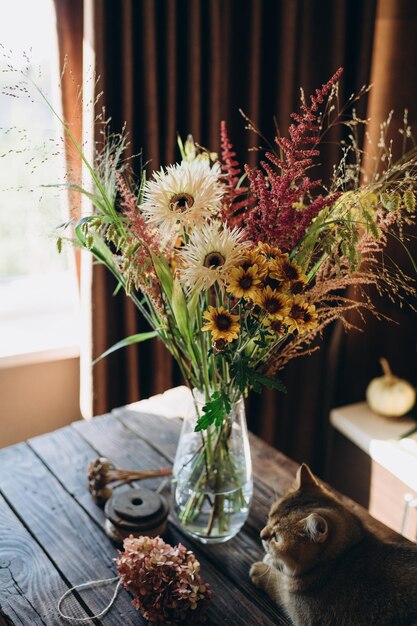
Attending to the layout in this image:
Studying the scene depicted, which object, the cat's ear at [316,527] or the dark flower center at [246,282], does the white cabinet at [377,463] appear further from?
the dark flower center at [246,282]

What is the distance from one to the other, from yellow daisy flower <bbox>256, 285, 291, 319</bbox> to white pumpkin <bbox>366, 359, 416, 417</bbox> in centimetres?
128

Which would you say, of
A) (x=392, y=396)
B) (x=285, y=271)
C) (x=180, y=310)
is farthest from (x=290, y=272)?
(x=392, y=396)

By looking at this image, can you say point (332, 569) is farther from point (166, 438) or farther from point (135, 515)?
point (166, 438)

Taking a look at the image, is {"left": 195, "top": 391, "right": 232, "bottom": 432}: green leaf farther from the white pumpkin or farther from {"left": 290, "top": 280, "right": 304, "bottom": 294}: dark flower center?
the white pumpkin

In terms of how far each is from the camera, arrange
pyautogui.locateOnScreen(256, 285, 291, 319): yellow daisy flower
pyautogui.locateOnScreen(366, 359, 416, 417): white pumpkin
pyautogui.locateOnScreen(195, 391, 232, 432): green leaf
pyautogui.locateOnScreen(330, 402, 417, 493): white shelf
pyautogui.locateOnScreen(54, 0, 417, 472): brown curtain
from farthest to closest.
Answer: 1. pyautogui.locateOnScreen(366, 359, 416, 417): white pumpkin
2. pyautogui.locateOnScreen(330, 402, 417, 493): white shelf
3. pyautogui.locateOnScreen(54, 0, 417, 472): brown curtain
4. pyautogui.locateOnScreen(195, 391, 232, 432): green leaf
5. pyautogui.locateOnScreen(256, 285, 291, 319): yellow daisy flower

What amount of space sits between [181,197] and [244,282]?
0.58 ft

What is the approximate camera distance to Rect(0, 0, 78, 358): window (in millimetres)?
1746

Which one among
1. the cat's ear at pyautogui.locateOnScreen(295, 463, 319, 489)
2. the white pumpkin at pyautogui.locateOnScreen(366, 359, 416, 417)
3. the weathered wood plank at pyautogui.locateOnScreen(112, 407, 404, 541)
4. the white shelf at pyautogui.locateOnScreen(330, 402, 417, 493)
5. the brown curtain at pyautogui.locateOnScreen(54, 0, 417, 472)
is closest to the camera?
the cat's ear at pyautogui.locateOnScreen(295, 463, 319, 489)

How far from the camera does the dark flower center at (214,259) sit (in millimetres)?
886

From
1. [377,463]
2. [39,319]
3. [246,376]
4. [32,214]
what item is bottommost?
[377,463]

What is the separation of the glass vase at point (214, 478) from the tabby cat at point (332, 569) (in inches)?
4.0

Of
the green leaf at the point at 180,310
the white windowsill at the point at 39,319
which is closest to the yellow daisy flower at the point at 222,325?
the green leaf at the point at 180,310

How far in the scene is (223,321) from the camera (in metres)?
0.88

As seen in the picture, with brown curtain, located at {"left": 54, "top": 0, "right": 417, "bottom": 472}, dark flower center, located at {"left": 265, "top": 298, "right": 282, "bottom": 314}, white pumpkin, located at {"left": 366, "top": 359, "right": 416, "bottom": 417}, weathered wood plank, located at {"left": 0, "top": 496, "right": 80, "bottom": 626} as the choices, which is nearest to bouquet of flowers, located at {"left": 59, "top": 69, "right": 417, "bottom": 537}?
dark flower center, located at {"left": 265, "top": 298, "right": 282, "bottom": 314}
